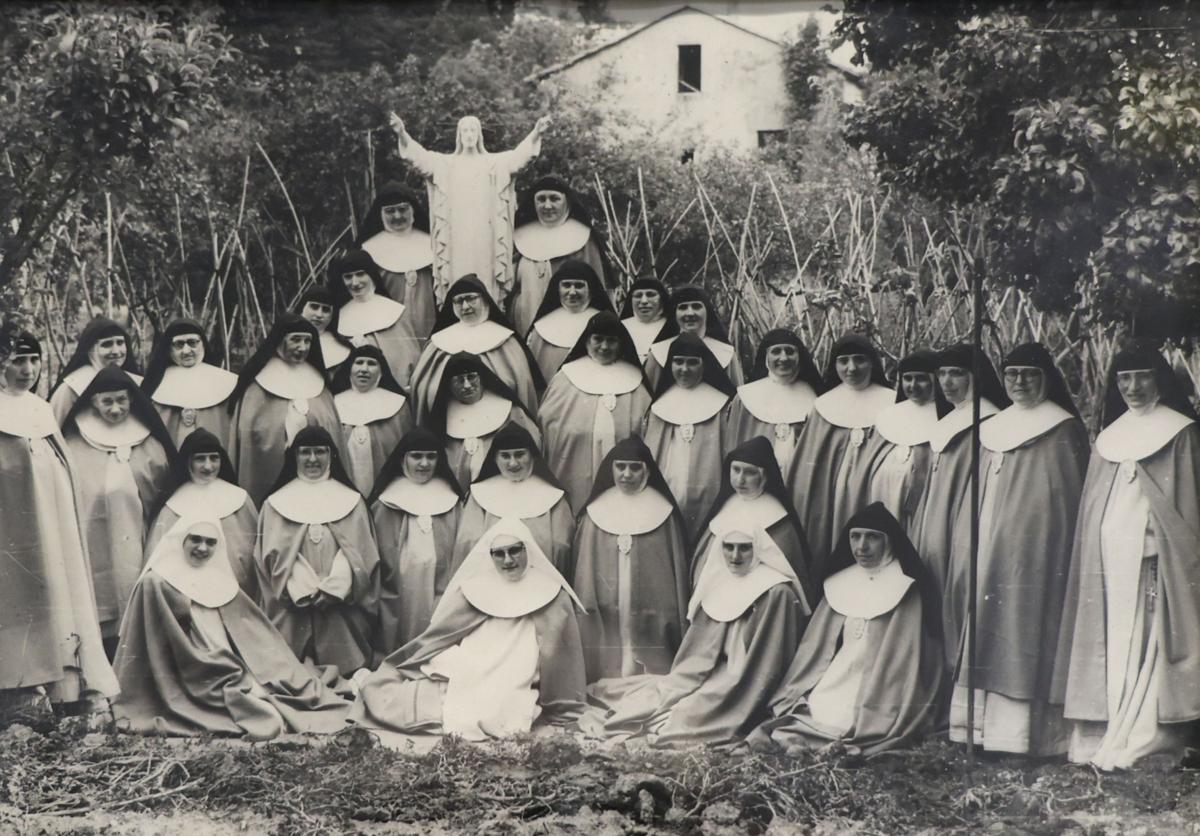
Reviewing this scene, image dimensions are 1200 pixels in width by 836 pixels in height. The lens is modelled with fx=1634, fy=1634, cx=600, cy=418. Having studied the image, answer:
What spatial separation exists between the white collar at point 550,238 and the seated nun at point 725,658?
1.56 m

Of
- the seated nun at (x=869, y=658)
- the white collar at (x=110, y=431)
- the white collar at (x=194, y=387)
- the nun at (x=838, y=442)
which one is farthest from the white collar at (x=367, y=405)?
the seated nun at (x=869, y=658)

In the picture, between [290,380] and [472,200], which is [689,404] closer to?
[472,200]

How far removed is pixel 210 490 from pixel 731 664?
252 cm

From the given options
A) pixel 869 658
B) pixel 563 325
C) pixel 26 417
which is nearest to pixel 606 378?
pixel 563 325

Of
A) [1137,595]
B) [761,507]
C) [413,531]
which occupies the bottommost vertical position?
[1137,595]

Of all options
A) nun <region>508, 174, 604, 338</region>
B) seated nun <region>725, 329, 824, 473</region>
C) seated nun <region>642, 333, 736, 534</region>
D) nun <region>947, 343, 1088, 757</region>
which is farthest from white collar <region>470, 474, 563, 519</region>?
nun <region>947, 343, 1088, 757</region>

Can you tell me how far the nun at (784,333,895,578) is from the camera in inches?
292

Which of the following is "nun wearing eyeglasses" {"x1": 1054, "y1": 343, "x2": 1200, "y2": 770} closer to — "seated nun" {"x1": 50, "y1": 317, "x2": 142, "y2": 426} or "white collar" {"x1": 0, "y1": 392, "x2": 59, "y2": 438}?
"seated nun" {"x1": 50, "y1": 317, "x2": 142, "y2": 426}

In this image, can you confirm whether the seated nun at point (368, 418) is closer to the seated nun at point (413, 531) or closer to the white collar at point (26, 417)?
the seated nun at point (413, 531)

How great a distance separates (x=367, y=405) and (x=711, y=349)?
5.35ft

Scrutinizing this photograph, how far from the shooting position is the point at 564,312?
768 cm

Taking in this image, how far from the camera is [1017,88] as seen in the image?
7.41 m

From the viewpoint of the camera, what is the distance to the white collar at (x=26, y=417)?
7.58 m

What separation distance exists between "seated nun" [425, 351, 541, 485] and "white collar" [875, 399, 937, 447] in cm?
160
